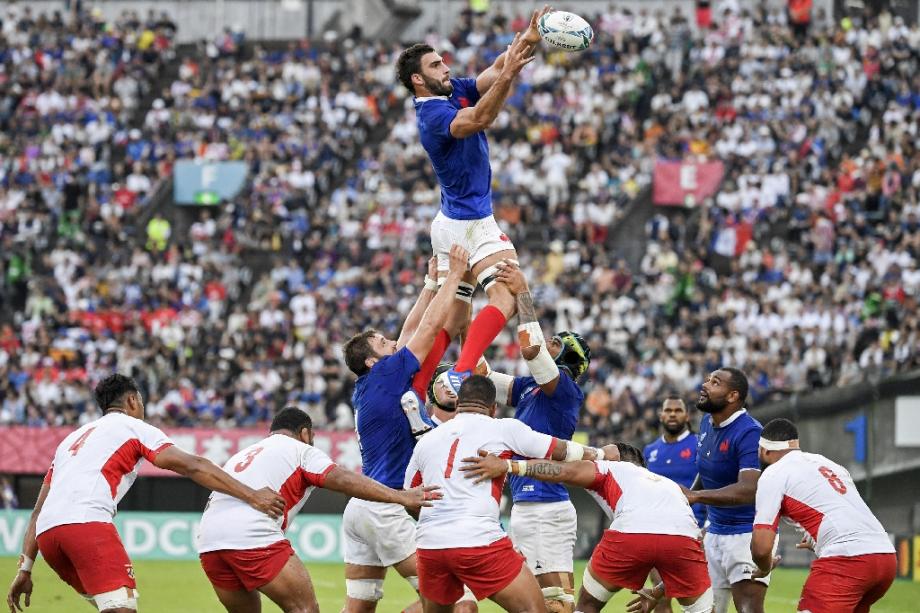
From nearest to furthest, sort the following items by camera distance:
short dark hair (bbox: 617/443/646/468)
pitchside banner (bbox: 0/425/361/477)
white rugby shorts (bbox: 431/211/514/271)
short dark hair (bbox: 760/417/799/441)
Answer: short dark hair (bbox: 760/417/799/441)
white rugby shorts (bbox: 431/211/514/271)
short dark hair (bbox: 617/443/646/468)
pitchside banner (bbox: 0/425/361/477)

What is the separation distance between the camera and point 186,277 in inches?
1222

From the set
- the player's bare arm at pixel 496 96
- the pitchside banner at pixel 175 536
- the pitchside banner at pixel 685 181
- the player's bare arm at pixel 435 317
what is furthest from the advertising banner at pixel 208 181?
the player's bare arm at pixel 496 96

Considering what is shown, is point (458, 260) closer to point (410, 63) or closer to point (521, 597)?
point (410, 63)

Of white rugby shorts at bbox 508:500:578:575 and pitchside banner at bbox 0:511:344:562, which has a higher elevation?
white rugby shorts at bbox 508:500:578:575

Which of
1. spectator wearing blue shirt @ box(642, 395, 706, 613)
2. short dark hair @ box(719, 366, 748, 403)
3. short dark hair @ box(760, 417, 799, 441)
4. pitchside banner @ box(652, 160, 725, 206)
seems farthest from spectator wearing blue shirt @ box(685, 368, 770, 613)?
pitchside banner @ box(652, 160, 725, 206)

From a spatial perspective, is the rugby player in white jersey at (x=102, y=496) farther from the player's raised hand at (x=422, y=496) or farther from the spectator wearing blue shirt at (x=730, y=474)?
the spectator wearing blue shirt at (x=730, y=474)

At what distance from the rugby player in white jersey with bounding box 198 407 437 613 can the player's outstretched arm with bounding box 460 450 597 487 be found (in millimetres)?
342

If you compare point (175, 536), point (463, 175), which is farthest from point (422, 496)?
point (175, 536)

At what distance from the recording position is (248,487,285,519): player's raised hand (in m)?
10.3

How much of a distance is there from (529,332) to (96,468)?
3177 mm

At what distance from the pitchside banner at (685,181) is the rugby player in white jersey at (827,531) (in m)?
20.0

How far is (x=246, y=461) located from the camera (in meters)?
10.6

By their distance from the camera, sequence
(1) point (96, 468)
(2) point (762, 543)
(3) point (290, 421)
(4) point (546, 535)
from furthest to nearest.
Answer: (4) point (546, 535) → (3) point (290, 421) → (2) point (762, 543) → (1) point (96, 468)

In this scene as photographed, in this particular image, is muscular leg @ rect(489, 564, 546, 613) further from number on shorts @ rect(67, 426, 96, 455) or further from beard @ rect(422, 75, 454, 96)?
beard @ rect(422, 75, 454, 96)
